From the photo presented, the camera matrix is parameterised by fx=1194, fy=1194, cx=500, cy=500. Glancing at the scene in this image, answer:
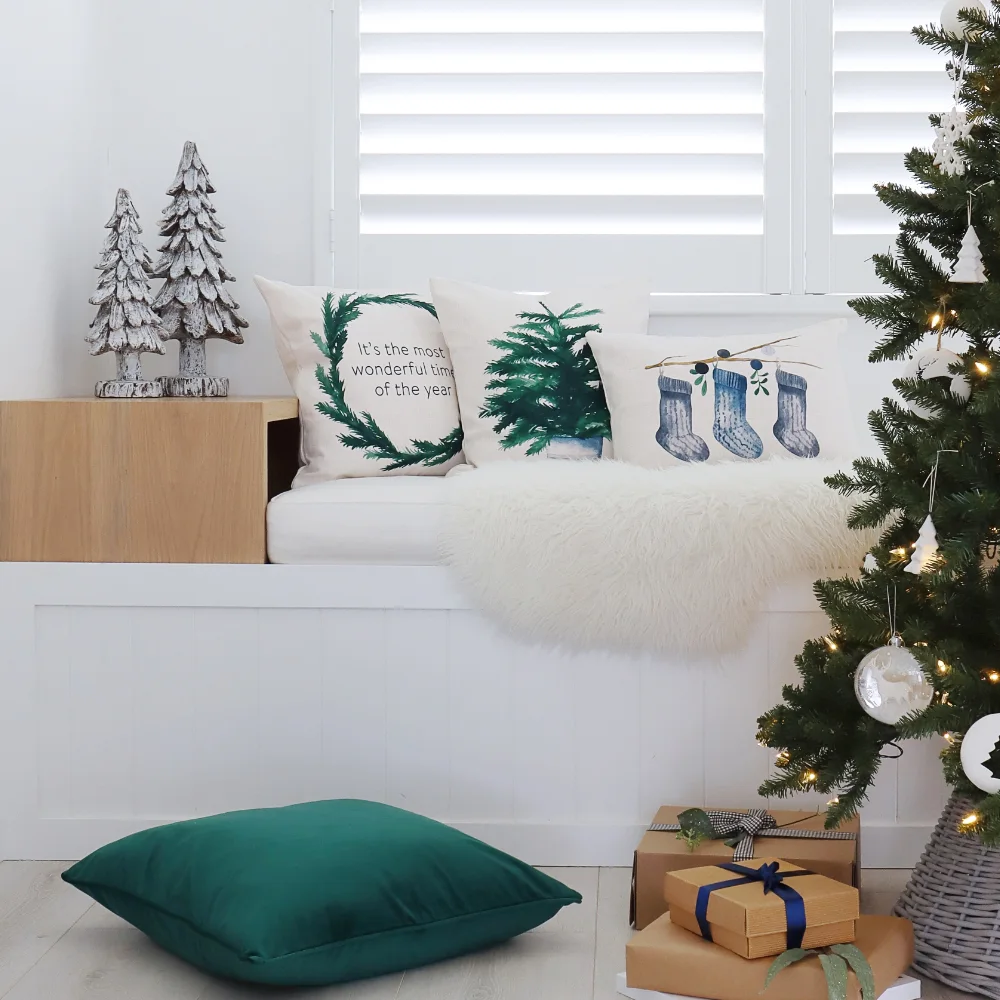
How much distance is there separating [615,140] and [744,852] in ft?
5.02

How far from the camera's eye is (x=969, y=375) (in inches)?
52.2

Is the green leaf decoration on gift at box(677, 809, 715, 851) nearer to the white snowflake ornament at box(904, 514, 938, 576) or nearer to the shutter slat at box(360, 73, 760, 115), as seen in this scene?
the white snowflake ornament at box(904, 514, 938, 576)

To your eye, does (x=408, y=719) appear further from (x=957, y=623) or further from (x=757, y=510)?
(x=957, y=623)

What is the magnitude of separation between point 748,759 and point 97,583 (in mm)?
986

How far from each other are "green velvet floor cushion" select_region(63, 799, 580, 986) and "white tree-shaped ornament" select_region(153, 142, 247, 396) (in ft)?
3.51

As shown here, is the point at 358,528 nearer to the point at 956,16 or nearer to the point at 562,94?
the point at 956,16

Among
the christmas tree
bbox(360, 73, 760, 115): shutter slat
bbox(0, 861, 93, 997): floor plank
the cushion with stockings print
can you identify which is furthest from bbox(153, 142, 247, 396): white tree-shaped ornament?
the christmas tree

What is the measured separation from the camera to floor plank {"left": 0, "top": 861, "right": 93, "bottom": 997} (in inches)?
55.6

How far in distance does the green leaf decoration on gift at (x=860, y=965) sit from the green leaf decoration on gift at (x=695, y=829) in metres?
0.25

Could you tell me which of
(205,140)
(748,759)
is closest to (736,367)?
(748,759)

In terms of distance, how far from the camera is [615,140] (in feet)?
8.03

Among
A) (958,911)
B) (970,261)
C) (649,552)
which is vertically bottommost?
(958,911)

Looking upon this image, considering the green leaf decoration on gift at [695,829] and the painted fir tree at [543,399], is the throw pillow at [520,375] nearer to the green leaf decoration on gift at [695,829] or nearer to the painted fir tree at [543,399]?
the painted fir tree at [543,399]

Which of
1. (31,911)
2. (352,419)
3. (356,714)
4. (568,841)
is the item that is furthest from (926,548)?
(31,911)
